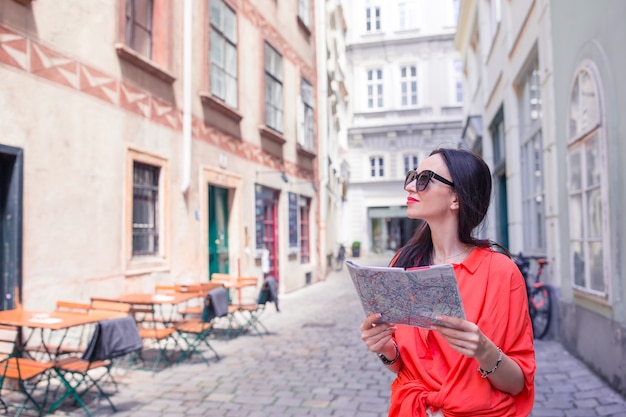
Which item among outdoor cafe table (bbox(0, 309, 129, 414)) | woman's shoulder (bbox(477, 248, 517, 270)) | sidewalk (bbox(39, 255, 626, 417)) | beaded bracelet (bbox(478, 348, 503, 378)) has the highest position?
woman's shoulder (bbox(477, 248, 517, 270))

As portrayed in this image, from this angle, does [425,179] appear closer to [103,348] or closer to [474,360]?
[474,360]

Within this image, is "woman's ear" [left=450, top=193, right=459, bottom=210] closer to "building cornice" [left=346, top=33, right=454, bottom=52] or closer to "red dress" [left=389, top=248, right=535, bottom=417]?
"red dress" [left=389, top=248, right=535, bottom=417]

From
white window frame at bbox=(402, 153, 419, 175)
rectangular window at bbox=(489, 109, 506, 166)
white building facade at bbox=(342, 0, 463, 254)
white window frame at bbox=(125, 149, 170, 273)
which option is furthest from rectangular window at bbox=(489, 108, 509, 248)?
white window frame at bbox=(402, 153, 419, 175)

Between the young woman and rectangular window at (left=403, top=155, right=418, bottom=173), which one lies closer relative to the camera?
the young woman

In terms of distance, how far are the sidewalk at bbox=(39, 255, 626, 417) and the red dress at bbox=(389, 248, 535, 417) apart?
10.1ft

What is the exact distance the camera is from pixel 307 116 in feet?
54.5

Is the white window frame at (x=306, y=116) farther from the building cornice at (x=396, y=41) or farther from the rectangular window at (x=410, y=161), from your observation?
the building cornice at (x=396, y=41)

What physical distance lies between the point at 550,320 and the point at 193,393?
476 cm

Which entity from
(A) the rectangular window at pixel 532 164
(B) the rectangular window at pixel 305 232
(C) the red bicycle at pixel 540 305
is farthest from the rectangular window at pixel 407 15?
(C) the red bicycle at pixel 540 305

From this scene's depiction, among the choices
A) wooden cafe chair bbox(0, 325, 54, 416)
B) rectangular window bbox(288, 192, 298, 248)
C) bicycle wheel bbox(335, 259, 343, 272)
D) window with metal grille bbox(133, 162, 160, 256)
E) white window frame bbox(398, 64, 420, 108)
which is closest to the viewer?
wooden cafe chair bbox(0, 325, 54, 416)

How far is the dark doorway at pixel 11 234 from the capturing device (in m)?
5.70

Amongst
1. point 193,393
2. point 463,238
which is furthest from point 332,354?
point 463,238

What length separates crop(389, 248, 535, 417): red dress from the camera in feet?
5.68

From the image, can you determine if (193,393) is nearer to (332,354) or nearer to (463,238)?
(332,354)
